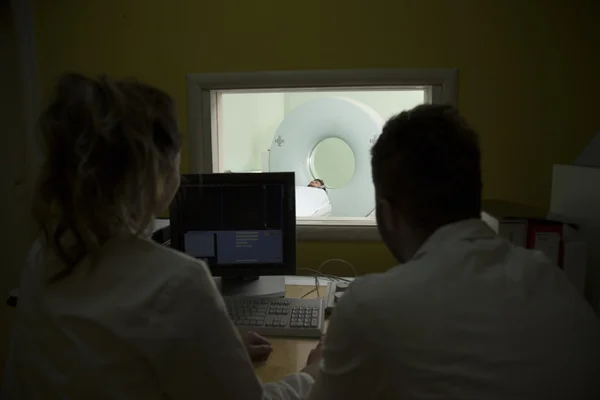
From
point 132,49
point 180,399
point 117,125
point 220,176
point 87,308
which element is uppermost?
point 132,49

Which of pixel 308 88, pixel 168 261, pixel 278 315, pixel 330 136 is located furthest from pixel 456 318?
pixel 330 136

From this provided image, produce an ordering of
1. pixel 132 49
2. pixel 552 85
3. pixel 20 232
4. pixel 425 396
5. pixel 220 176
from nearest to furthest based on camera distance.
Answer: pixel 425 396 → pixel 220 176 → pixel 552 85 → pixel 132 49 → pixel 20 232

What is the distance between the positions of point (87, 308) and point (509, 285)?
24.6 inches

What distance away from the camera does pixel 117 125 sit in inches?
29.8

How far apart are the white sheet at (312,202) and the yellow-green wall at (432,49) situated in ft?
1.51

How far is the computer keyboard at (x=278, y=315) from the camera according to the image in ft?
4.49

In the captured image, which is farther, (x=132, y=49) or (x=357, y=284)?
(x=132, y=49)

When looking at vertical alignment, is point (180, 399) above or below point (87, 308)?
below

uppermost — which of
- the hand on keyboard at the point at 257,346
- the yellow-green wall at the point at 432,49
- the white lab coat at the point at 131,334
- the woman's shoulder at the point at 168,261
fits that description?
the yellow-green wall at the point at 432,49

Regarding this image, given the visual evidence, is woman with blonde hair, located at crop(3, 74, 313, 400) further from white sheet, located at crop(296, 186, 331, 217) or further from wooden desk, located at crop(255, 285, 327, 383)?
white sheet, located at crop(296, 186, 331, 217)

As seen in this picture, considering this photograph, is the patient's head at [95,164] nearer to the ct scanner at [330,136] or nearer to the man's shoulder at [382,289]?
the man's shoulder at [382,289]

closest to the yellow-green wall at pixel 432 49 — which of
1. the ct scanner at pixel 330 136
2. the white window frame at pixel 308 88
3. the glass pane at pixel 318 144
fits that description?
the white window frame at pixel 308 88

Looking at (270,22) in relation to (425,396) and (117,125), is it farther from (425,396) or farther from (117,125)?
(425,396)

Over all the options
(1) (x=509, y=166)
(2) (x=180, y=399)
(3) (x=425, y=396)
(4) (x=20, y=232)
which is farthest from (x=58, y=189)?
(4) (x=20, y=232)
